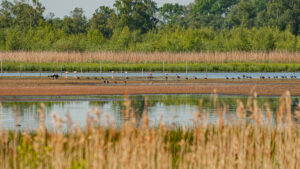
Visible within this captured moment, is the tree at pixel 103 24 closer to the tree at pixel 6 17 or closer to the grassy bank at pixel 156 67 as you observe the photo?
the tree at pixel 6 17

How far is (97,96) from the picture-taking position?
33.2m

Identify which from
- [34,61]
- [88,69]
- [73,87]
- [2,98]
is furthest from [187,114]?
[34,61]

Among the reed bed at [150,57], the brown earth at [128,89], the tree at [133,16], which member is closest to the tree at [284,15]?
the tree at [133,16]

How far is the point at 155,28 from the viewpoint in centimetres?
10306

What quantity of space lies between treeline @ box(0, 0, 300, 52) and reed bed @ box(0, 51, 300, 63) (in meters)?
6.17

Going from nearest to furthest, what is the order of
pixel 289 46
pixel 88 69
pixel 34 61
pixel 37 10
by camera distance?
pixel 88 69, pixel 34 61, pixel 289 46, pixel 37 10

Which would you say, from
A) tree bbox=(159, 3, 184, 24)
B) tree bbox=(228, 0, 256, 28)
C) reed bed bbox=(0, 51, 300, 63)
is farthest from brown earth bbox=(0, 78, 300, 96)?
tree bbox=(159, 3, 184, 24)

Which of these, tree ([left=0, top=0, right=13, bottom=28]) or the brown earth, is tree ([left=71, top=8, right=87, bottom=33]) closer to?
tree ([left=0, top=0, right=13, bottom=28])

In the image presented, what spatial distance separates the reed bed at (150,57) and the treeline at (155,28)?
6.17 meters

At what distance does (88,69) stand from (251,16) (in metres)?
52.3

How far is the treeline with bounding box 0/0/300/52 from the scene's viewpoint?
249 feet

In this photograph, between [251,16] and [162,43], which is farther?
A: [251,16]

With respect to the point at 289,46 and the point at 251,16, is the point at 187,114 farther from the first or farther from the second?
the point at 251,16

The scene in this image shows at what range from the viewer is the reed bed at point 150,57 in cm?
6531
